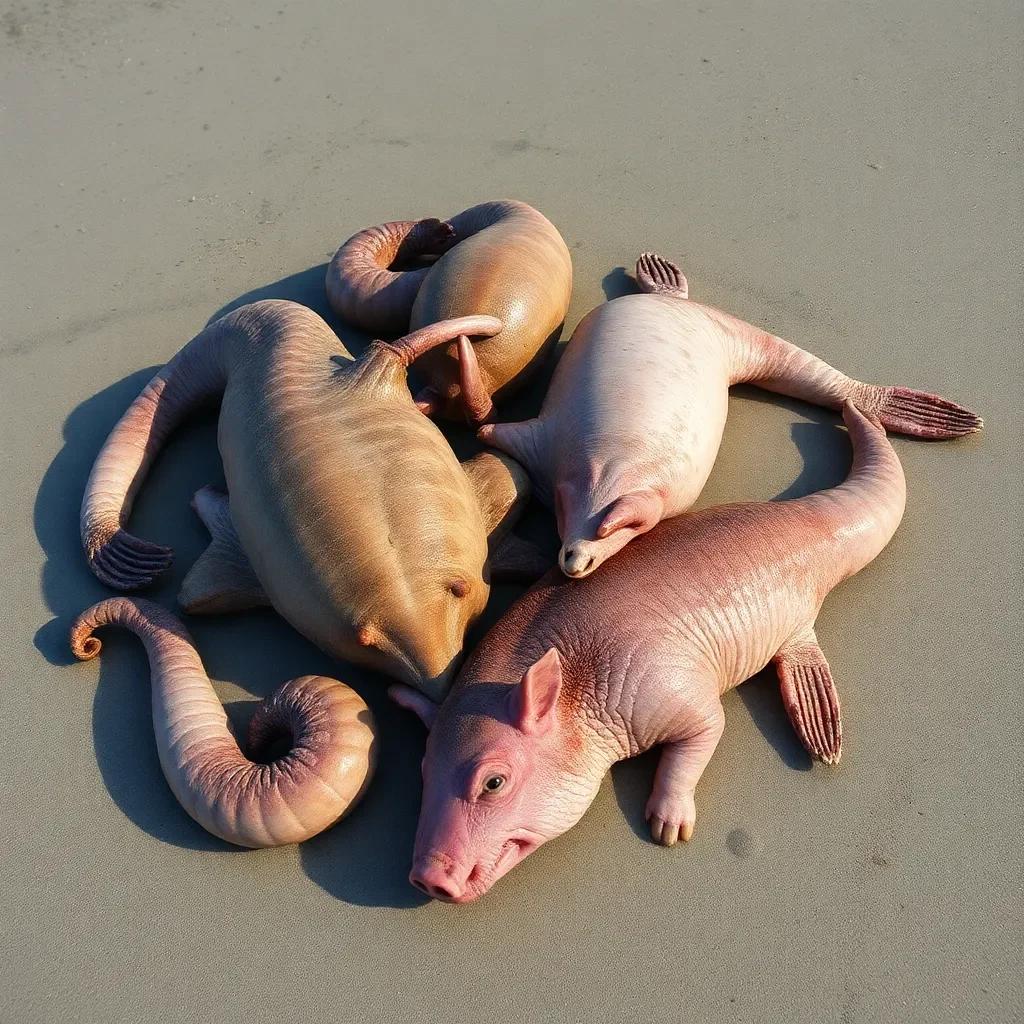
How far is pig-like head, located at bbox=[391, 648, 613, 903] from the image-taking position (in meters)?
3.84

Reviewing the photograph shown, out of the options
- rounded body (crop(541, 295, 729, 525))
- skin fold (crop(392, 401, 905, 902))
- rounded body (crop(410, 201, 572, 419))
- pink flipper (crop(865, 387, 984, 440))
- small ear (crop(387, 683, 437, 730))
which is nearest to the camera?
skin fold (crop(392, 401, 905, 902))

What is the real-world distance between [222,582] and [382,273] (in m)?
2.30

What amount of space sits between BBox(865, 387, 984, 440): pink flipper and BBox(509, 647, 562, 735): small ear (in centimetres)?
289

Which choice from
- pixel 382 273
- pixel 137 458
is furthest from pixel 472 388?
pixel 137 458

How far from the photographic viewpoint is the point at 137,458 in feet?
18.3

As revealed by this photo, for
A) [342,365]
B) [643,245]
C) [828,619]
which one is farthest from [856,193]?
[342,365]

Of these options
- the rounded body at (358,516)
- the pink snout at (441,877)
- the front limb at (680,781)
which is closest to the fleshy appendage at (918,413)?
the front limb at (680,781)

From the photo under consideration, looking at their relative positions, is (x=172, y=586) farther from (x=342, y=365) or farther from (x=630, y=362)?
(x=630, y=362)

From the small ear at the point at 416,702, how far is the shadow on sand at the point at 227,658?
0.22 m

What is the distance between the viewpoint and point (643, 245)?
6895 mm

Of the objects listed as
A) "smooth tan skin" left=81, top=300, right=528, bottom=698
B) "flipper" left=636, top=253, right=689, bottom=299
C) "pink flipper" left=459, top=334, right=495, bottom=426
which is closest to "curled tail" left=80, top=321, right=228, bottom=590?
"smooth tan skin" left=81, top=300, right=528, bottom=698

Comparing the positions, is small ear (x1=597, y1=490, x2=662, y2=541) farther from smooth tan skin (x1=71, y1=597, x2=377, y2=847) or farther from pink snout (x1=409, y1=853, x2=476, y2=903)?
pink snout (x1=409, y1=853, x2=476, y2=903)

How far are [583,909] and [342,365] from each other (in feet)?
9.67

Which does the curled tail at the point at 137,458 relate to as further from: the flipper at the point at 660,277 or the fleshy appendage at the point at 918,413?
the fleshy appendage at the point at 918,413
